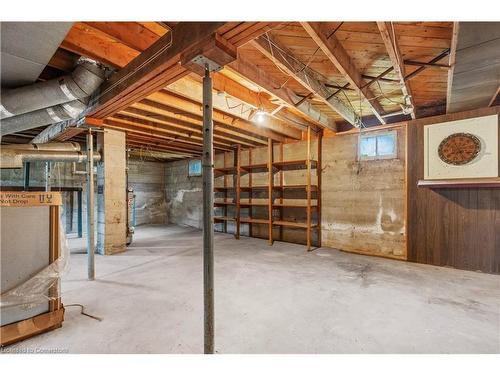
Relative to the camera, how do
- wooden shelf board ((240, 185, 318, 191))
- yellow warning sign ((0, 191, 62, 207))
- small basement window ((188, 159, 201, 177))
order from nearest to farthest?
1. yellow warning sign ((0, 191, 62, 207))
2. wooden shelf board ((240, 185, 318, 191))
3. small basement window ((188, 159, 201, 177))

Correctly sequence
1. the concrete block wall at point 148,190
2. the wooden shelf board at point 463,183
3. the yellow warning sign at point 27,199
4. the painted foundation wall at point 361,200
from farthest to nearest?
1. the concrete block wall at point 148,190
2. the painted foundation wall at point 361,200
3. the wooden shelf board at point 463,183
4. the yellow warning sign at point 27,199

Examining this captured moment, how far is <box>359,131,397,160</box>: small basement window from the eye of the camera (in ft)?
12.7

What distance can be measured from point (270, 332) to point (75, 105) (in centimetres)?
278

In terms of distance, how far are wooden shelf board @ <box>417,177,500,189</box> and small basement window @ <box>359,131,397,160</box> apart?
68 centimetres

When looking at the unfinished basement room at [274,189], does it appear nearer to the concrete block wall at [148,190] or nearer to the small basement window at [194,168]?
the small basement window at [194,168]

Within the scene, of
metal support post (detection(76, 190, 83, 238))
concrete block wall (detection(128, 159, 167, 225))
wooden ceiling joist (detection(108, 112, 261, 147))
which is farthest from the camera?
concrete block wall (detection(128, 159, 167, 225))

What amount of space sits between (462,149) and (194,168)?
19.7 feet

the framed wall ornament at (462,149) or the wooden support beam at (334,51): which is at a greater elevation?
the wooden support beam at (334,51)

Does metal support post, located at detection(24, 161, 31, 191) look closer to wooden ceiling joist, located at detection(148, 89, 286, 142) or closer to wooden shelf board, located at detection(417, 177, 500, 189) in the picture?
wooden ceiling joist, located at detection(148, 89, 286, 142)

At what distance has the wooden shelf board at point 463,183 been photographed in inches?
115

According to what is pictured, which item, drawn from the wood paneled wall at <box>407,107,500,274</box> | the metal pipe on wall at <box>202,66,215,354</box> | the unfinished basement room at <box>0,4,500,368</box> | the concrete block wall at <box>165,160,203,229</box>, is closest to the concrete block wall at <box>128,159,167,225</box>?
the concrete block wall at <box>165,160,203,229</box>

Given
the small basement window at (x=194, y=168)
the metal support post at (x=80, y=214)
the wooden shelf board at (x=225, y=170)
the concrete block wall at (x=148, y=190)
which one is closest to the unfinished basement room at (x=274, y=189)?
the wooden shelf board at (x=225, y=170)

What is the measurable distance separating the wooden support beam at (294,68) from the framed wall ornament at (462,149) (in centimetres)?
146
